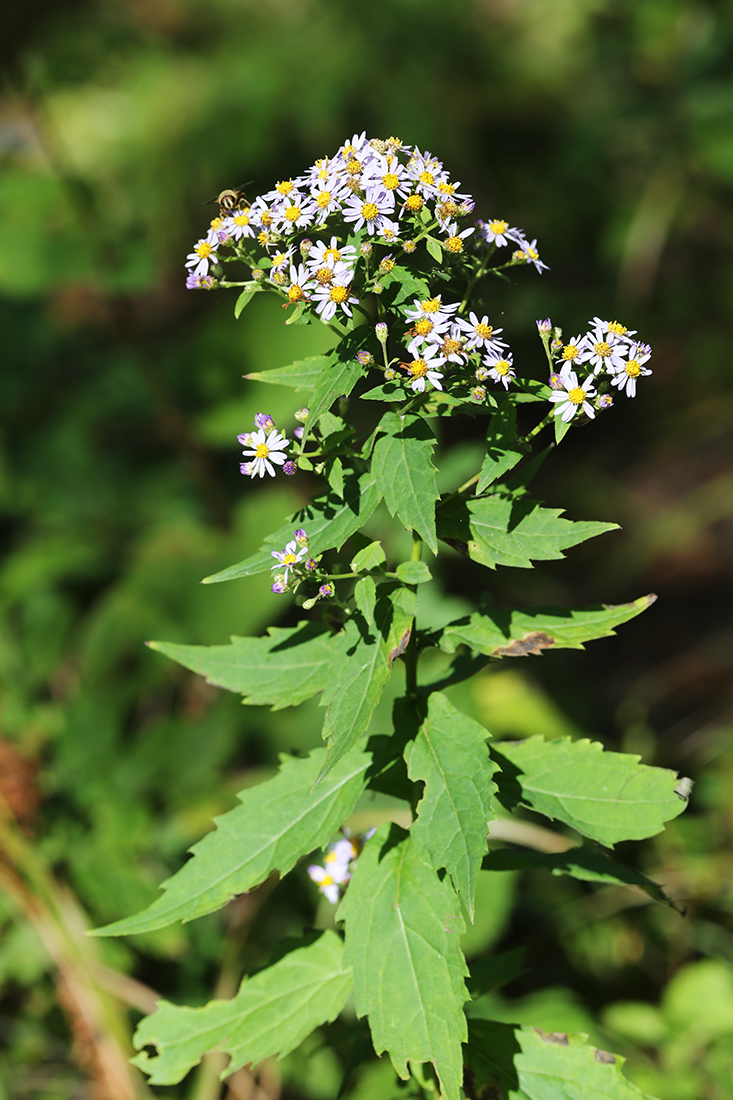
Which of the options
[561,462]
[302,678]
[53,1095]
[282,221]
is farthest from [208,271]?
[561,462]

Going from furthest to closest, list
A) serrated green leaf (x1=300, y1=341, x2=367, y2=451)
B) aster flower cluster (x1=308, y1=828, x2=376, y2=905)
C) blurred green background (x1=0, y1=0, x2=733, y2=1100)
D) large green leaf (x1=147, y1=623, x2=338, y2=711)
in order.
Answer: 1. blurred green background (x1=0, y1=0, x2=733, y2=1100)
2. aster flower cluster (x1=308, y1=828, x2=376, y2=905)
3. large green leaf (x1=147, y1=623, x2=338, y2=711)
4. serrated green leaf (x1=300, y1=341, x2=367, y2=451)

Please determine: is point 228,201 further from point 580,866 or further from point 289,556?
point 580,866

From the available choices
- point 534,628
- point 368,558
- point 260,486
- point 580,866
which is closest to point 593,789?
point 580,866

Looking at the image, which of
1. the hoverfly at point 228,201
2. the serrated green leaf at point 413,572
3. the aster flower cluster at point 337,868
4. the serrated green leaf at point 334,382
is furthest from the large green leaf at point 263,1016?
the hoverfly at point 228,201

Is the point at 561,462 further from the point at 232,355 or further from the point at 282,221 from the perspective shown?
the point at 282,221

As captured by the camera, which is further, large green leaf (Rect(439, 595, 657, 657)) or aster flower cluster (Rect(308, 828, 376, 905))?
aster flower cluster (Rect(308, 828, 376, 905))

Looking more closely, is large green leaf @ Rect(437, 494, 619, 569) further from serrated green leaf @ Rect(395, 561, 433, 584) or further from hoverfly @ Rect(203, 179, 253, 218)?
hoverfly @ Rect(203, 179, 253, 218)

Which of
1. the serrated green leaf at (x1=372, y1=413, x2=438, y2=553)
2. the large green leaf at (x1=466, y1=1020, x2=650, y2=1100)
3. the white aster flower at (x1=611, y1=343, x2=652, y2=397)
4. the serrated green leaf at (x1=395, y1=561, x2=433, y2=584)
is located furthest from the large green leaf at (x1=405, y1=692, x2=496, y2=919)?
the white aster flower at (x1=611, y1=343, x2=652, y2=397)
